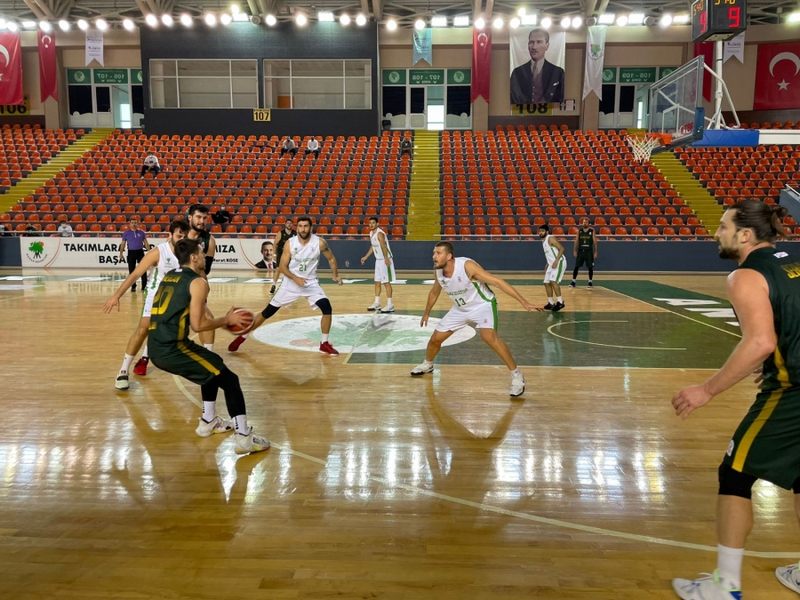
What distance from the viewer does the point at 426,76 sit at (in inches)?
1184

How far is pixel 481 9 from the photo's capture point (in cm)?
2700

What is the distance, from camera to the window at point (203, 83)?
91.8 feet

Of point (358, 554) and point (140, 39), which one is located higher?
point (140, 39)

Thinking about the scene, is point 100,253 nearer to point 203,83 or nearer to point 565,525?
point 203,83

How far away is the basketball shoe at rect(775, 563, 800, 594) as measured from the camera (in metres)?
2.76

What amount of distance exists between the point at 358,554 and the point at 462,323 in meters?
3.67

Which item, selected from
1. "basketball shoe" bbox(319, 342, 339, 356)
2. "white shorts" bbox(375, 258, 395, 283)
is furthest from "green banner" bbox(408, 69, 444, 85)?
"basketball shoe" bbox(319, 342, 339, 356)

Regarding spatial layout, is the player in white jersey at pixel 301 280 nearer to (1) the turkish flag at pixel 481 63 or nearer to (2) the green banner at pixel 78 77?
(1) the turkish flag at pixel 481 63

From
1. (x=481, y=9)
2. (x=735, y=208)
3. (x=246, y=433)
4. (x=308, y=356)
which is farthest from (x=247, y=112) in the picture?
(x=735, y=208)

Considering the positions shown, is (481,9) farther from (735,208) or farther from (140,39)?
(735,208)

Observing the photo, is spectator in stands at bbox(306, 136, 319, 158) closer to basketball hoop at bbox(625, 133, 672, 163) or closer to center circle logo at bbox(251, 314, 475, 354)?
basketball hoop at bbox(625, 133, 672, 163)

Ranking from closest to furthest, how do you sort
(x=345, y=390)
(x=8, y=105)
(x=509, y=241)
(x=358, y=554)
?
(x=358, y=554) < (x=345, y=390) < (x=509, y=241) < (x=8, y=105)

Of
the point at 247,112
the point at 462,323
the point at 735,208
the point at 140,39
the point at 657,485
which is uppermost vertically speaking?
the point at 140,39

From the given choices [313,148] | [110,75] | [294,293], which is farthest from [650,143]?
[110,75]
